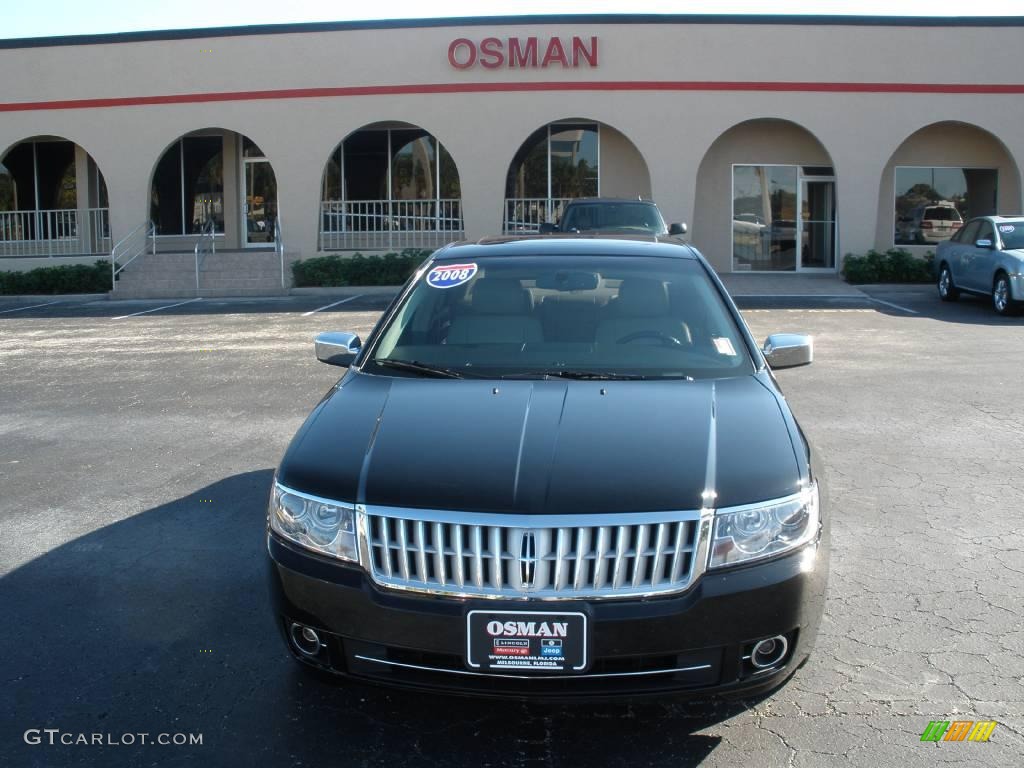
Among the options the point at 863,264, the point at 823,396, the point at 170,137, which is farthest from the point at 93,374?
the point at 863,264

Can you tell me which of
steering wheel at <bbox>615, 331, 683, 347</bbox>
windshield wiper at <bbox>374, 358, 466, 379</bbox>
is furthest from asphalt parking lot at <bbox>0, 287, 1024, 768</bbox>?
steering wheel at <bbox>615, 331, 683, 347</bbox>

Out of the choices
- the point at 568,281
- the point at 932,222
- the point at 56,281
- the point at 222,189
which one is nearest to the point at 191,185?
the point at 222,189

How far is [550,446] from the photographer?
12.2 feet

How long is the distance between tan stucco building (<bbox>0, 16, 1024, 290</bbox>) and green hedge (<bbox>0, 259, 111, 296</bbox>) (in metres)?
1.56

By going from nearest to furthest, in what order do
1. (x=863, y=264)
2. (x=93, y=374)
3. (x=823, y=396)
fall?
(x=823, y=396) → (x=93, y=374) → (x=863, y=264)

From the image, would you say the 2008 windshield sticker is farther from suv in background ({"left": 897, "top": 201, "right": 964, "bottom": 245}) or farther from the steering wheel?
suv in background ({"left": 897, "top": 201, "right": 964, "bottom": 245})

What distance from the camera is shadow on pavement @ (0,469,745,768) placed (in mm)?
3609

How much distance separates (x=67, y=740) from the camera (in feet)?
12.2

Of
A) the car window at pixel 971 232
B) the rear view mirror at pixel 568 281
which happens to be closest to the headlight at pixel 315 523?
the rear view mirror at pixel 568 281

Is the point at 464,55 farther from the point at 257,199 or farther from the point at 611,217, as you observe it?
the point at 611,217

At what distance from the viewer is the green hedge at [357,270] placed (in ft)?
74.3

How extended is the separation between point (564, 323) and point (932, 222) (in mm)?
22188

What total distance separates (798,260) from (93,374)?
57.3ft

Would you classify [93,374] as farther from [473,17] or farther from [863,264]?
[863,264]
